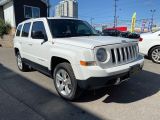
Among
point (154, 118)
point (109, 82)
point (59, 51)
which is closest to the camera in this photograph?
point (154, 118)

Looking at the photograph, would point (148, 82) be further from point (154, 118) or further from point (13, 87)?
point (13, 87)

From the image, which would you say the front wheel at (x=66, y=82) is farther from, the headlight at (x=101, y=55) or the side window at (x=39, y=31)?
the side window at (x=39, y=31)

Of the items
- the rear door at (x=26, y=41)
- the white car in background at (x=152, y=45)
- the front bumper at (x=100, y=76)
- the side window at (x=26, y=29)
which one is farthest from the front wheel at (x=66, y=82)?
the white car in background at (x=152, y=45)

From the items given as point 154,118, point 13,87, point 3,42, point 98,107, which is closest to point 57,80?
point 98,107

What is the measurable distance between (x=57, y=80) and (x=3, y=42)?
1480cm

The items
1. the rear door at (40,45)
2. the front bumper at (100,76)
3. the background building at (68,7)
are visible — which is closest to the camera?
the front bumper at (100,76)

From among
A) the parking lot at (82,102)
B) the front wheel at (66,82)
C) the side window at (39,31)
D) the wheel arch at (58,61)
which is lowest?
the parking lot at (82,102)

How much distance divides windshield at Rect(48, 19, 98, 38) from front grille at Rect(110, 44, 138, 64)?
1.34 metres

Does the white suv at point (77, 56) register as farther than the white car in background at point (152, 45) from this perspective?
No

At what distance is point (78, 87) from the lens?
3.88 meters

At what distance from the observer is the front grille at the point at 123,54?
12.5ft

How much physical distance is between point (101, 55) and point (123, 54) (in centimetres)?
66

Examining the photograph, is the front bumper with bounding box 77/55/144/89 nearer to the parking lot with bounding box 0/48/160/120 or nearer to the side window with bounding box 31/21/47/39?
the parking lot with bounding box 0/48/160/120

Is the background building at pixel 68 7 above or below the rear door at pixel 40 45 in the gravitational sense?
above
